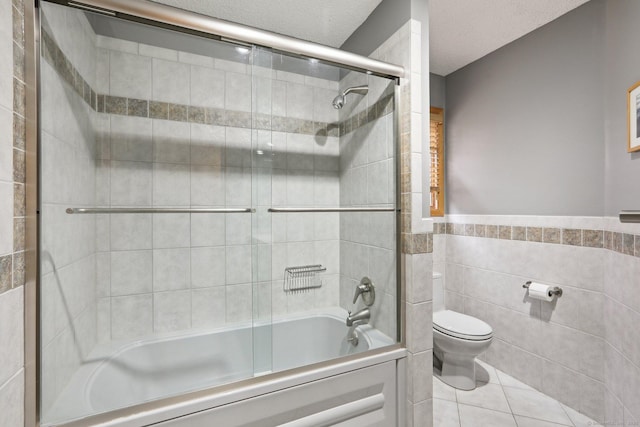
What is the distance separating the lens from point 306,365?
1.35m

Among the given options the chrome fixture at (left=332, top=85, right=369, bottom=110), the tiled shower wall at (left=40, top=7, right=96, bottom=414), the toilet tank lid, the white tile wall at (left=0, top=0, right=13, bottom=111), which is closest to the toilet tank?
the toilet tank lid

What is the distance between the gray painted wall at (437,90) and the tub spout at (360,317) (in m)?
2.12

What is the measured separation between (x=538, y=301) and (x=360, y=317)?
1.41 metres

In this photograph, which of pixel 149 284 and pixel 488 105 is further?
pixel 488 105

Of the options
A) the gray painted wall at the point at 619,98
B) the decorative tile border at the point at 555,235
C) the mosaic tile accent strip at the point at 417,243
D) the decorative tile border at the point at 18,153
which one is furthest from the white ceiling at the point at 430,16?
the decorative tile border at the point at 555,235

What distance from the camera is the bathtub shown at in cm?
131

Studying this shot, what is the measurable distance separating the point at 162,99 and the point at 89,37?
435mm

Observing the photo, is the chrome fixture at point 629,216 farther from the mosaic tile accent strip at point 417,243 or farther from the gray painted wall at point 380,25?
the gray painted wall at point 380,25

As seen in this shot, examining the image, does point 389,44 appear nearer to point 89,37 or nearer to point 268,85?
point 268,85

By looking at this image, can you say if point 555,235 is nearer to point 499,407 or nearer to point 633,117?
point 633,117

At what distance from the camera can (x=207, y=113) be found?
179 cm

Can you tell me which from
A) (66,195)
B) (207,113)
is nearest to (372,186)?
(207,113)

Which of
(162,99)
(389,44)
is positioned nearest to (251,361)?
(162,99)

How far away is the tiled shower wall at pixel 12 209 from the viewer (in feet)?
2.73
